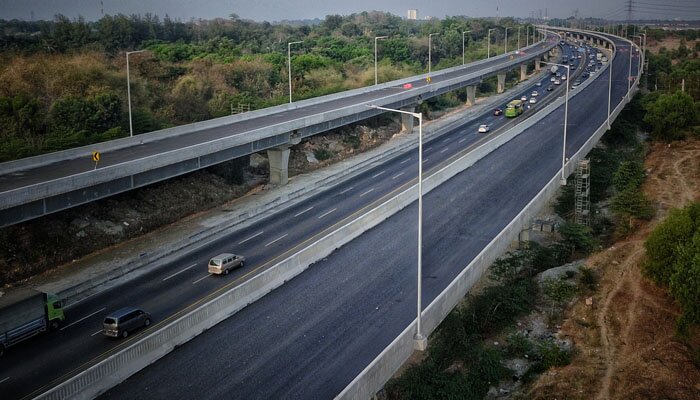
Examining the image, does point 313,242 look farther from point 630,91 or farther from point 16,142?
point 630,91

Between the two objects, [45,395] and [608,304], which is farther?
[608,304]

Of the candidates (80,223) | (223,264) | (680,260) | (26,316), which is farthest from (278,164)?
(680,260)

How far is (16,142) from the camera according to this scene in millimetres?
52156

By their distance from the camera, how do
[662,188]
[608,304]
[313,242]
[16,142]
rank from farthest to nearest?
[662,188] < [16,142] < [313,242] < [608,304]

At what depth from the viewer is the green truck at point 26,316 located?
2794 cm

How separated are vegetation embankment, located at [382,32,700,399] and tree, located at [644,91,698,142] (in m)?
30.1

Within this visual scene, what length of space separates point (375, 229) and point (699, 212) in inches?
721

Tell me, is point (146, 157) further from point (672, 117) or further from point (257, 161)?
point (672, 117)

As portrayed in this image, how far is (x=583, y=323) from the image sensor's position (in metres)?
34.3

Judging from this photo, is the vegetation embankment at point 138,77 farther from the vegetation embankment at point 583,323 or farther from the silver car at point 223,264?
the vegetation embankment at point 583,323

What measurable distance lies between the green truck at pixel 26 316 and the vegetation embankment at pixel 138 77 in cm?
2278

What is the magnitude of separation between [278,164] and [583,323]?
29.0 metres

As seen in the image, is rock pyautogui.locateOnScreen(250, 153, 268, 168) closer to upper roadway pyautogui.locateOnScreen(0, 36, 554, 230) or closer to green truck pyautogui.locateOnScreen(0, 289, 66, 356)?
upper roadway pyautogui.locateOnScreen(0, 36, 554, 230)

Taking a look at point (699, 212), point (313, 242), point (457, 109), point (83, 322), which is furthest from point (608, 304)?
point (457, 109)
